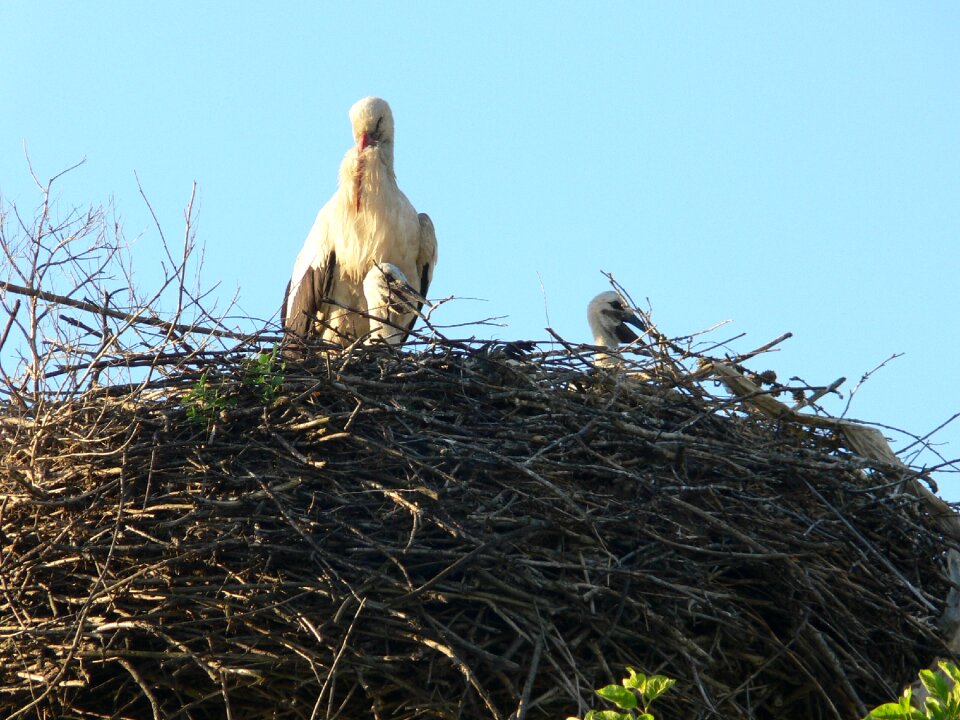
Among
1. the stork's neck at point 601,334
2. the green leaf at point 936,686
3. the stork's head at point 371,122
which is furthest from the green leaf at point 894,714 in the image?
the stork's head at point 371,122

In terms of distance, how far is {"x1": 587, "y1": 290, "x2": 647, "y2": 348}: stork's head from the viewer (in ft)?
18.6

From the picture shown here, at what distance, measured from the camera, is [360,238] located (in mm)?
5809

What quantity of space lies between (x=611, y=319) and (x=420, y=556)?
2.39 metres

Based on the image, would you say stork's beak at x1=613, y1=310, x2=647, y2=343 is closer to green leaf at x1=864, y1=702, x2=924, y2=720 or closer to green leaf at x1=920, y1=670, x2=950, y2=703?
green leaf at x1=920, y1=670, x2=950, y2=703

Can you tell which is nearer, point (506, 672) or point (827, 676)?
point (506, 672)

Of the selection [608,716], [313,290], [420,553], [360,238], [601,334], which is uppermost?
[360,238]

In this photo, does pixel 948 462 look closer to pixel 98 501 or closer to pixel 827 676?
pixel 827 676

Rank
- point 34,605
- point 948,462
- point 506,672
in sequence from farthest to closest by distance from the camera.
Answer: point 948,462, point 34,605, point 506,672

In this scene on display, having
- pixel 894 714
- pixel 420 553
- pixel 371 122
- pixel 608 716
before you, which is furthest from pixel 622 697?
pixel 371 122

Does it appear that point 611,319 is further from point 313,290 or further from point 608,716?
point 608,716

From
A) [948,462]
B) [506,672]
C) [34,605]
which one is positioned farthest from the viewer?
[948,462]

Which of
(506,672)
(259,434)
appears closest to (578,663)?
(506,672)

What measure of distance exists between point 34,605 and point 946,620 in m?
2.38

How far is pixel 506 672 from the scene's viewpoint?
3.38m
